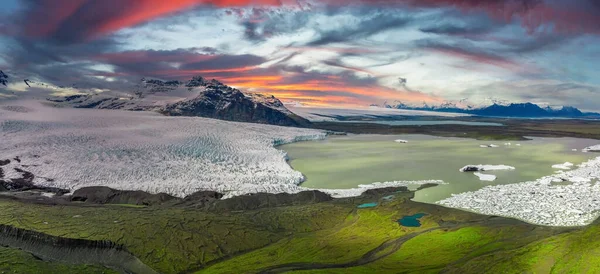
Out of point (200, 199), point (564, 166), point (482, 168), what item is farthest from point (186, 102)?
point (564, 166)

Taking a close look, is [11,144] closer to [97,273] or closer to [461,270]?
[97,273]

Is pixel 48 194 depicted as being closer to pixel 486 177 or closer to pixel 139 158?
pixel 139 158

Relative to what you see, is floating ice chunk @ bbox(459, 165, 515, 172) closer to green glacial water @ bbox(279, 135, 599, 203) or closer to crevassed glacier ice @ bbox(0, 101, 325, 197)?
green glacial water @ bbox(279, 135, 599, 203)

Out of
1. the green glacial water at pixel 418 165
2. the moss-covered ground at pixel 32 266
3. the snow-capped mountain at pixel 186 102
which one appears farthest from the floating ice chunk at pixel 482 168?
the snow-capped mountain at pixel 186 102

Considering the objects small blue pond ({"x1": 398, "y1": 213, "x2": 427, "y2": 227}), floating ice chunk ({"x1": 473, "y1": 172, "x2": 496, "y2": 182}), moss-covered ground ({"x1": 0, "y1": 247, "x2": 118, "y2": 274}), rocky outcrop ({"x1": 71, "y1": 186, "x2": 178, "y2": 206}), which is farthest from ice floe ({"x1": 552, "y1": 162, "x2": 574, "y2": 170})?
moss-covered ground ({"x1": 0, "y1": 247, "x2": 118, "y2": 274})

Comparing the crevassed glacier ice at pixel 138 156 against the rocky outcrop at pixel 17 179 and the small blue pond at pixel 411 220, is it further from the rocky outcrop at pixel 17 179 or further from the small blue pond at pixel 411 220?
the small blue pond at pixel 411 220
